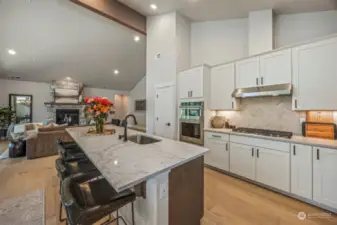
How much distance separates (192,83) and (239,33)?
5.73 ft

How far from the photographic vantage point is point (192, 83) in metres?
3.80

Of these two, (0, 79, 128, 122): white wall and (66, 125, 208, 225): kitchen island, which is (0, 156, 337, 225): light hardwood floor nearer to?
(66, 125, 208, 225): kitchen island

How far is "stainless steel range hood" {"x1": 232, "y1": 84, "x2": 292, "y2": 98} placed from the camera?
2.57m

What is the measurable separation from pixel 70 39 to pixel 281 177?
7.15 metres

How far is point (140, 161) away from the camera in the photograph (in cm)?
129

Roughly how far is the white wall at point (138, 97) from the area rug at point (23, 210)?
23.8 ft

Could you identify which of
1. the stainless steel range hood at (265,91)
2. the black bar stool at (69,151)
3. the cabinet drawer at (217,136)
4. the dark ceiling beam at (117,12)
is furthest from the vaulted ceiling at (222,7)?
the black bar stool at (69,151)

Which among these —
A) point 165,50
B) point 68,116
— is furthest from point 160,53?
point 68,116

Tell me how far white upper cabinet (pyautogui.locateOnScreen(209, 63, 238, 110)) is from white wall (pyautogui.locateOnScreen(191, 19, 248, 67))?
70 cm

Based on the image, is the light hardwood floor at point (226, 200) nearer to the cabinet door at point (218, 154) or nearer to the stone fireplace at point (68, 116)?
the cabinet door at point (218, 154)

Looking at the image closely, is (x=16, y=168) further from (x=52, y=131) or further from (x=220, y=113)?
(x=220, y=113)

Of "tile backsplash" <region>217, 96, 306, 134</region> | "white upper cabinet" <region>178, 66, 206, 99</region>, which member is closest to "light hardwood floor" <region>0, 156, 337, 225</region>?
"tile backsplash" <region>217, 96, 306, 134</region>

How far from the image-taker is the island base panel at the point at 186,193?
1377 mm

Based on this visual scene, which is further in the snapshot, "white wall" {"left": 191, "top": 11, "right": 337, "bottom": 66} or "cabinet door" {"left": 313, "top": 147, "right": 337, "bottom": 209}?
"white wall" {"left": 191, "top": 11, "right": 337, "bottom": 66}
